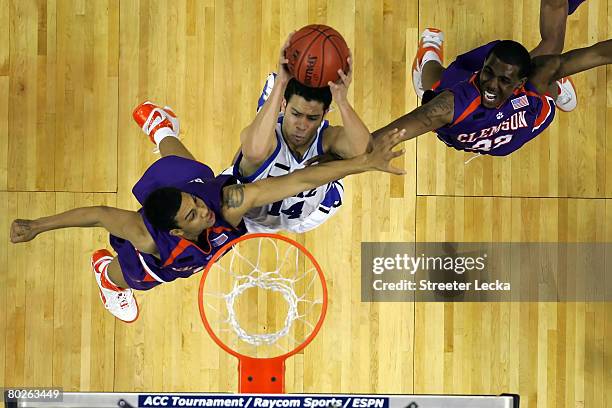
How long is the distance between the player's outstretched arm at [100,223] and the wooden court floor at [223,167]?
1223 mm

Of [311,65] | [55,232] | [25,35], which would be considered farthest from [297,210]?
[25,35]

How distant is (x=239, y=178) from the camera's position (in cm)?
359

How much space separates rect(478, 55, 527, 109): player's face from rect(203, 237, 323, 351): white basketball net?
5.28 feet

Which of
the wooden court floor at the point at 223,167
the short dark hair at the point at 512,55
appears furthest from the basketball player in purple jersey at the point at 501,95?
the wooden court floor at the point at 223,167

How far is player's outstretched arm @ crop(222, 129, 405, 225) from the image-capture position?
2.91 metres

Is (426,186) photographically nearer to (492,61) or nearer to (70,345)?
(492,61)

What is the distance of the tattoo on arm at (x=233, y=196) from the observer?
10.6 ft

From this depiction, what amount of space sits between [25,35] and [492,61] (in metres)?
2.95

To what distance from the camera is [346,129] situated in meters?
3.31

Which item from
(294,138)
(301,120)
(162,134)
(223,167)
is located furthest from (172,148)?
(301,120)

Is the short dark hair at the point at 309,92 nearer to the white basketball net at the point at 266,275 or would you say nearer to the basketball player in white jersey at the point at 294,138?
the basketball player in white jersey at the point at 294,138

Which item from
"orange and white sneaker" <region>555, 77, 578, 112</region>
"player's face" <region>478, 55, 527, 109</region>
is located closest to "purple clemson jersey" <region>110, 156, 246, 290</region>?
"player's face" <region>478, 55, 527, 109</region>

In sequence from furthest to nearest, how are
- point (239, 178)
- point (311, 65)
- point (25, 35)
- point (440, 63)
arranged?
point (25, 35) < point (440, 63) < point (239, 178) < point (311, 65)

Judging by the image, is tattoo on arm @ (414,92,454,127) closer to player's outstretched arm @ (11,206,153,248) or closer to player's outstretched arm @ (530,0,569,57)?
player's outstretched arm @ (530,0,569,57)
